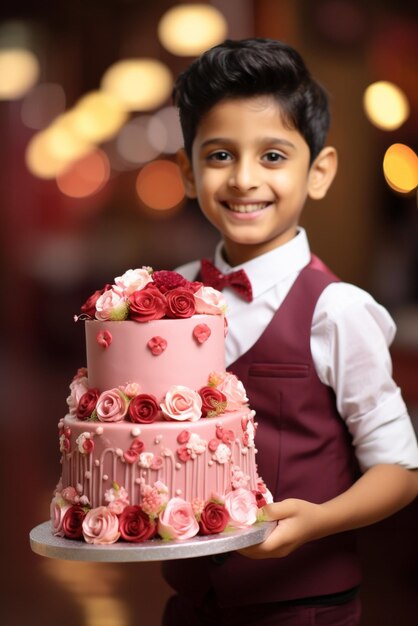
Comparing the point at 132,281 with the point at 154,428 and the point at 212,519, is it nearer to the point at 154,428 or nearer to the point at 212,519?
the point at 154,428

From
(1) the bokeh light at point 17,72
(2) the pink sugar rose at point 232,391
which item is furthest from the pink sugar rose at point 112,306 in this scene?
(1) the bokeh light at point 17,72

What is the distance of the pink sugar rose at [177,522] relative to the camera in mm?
1989

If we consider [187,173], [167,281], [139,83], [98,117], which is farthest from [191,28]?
[167,281]

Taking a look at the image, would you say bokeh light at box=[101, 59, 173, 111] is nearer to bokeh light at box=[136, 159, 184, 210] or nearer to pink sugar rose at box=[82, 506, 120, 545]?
bokeh light at box=[136, 159, 184, 210]

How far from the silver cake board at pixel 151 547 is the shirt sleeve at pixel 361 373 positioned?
458mm

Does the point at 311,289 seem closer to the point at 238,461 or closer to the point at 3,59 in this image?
the point at 238,461

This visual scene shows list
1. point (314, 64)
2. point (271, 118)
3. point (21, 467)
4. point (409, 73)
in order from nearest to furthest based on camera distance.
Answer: point (271, 118) < point (314, 64) < point (409, 73) < point (21, 467)

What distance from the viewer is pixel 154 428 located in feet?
6.68

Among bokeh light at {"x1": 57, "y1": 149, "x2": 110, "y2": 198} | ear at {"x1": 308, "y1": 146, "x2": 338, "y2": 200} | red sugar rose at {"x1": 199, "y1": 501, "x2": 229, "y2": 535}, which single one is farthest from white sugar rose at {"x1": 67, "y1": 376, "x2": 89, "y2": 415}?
bokeh light at {"x1": 57, "y1": 149, "x2": 110, "y2": 198}

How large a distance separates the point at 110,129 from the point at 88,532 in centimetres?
710

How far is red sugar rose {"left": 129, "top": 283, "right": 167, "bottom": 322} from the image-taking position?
208 cm

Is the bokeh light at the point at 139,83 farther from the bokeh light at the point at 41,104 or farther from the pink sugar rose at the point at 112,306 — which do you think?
the pink sugar rose at the point at 112,306

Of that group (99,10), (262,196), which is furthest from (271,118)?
(99,10)

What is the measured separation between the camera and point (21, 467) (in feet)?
21.4
